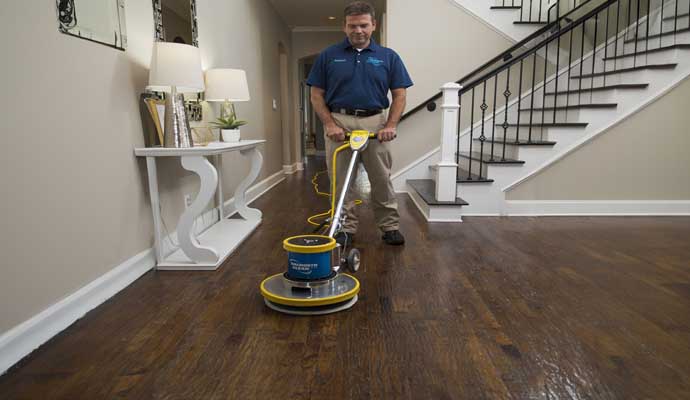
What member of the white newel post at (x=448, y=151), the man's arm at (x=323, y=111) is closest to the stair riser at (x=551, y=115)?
the white newel post at (x=448, y=151)

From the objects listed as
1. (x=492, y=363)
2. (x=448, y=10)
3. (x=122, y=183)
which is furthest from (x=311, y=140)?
(x=492, y=363)

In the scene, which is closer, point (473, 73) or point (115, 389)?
point (115, 389)

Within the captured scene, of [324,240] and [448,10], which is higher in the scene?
[448,10]

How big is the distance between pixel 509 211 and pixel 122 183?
2.80 m

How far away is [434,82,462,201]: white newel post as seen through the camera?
3.30 meters

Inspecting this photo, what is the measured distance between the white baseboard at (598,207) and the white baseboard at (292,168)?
144 inches

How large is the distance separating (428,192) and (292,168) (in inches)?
133

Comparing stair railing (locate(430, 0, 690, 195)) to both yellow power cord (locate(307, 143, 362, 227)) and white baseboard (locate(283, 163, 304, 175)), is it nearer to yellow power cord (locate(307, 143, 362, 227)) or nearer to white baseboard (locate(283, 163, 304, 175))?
yellow power cord (locate(307, 143, 362, 227))

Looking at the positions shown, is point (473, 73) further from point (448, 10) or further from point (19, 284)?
point (19, 284)

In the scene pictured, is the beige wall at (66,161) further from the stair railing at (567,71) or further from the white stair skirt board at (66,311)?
the stair railing at (567,71)

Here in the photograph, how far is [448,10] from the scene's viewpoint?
4.64m

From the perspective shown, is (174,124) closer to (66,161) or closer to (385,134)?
(66,161)

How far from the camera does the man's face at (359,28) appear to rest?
2355mm

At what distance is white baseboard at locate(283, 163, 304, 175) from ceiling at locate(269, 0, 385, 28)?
215 cm
